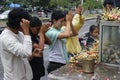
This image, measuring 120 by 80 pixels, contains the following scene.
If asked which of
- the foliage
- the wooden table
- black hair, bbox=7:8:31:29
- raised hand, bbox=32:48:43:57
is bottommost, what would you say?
the wooden table

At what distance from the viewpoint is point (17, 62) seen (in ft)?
10.5

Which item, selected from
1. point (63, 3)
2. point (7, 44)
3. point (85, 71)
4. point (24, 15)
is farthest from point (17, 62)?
point (63, 3)

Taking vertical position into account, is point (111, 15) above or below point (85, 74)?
above

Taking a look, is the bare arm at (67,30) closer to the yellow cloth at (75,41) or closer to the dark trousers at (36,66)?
the dark trousers at (36,66)

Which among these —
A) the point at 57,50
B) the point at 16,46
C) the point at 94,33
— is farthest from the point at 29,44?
the point at 94,33

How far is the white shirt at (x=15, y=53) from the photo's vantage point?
3033 millimetres

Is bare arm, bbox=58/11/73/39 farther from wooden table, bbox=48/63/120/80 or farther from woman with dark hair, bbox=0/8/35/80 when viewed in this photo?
woman with dark hair, bbox=0/8/35/80

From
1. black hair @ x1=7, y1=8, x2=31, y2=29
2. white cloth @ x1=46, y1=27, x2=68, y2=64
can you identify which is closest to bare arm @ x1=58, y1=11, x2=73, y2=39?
white cloth @ x1=46, y1=27, x2=68, y2=64

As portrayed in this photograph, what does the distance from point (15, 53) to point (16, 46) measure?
7 centimetres

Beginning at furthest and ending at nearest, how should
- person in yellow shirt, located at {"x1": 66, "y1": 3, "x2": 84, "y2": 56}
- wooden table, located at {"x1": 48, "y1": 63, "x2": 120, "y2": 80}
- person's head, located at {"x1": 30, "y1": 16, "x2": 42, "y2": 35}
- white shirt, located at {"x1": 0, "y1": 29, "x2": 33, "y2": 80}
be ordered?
person in yellow shirt, located at {"x1": 66, "y1": 3, "x2": 84, "y2": 56}
person's head, located at {"x1": 30, "y1": 16, "x2": 42, "y2": 35}
wooden table, located at {"x1": 48, "y1": 63, "x2": 120, "y2": 80}
white shirt, located at {"x1": 0, "y1": 29, "x2": 33, "y2": 80}

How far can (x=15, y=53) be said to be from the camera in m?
3.05

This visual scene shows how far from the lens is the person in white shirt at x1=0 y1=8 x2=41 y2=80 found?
304 centimetres

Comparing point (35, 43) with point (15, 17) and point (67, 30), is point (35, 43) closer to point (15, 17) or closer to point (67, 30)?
point (67, 30)

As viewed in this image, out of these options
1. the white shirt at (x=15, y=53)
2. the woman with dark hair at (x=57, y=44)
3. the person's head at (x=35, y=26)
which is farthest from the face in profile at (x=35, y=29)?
the white shirt at (x=15, y=53)
